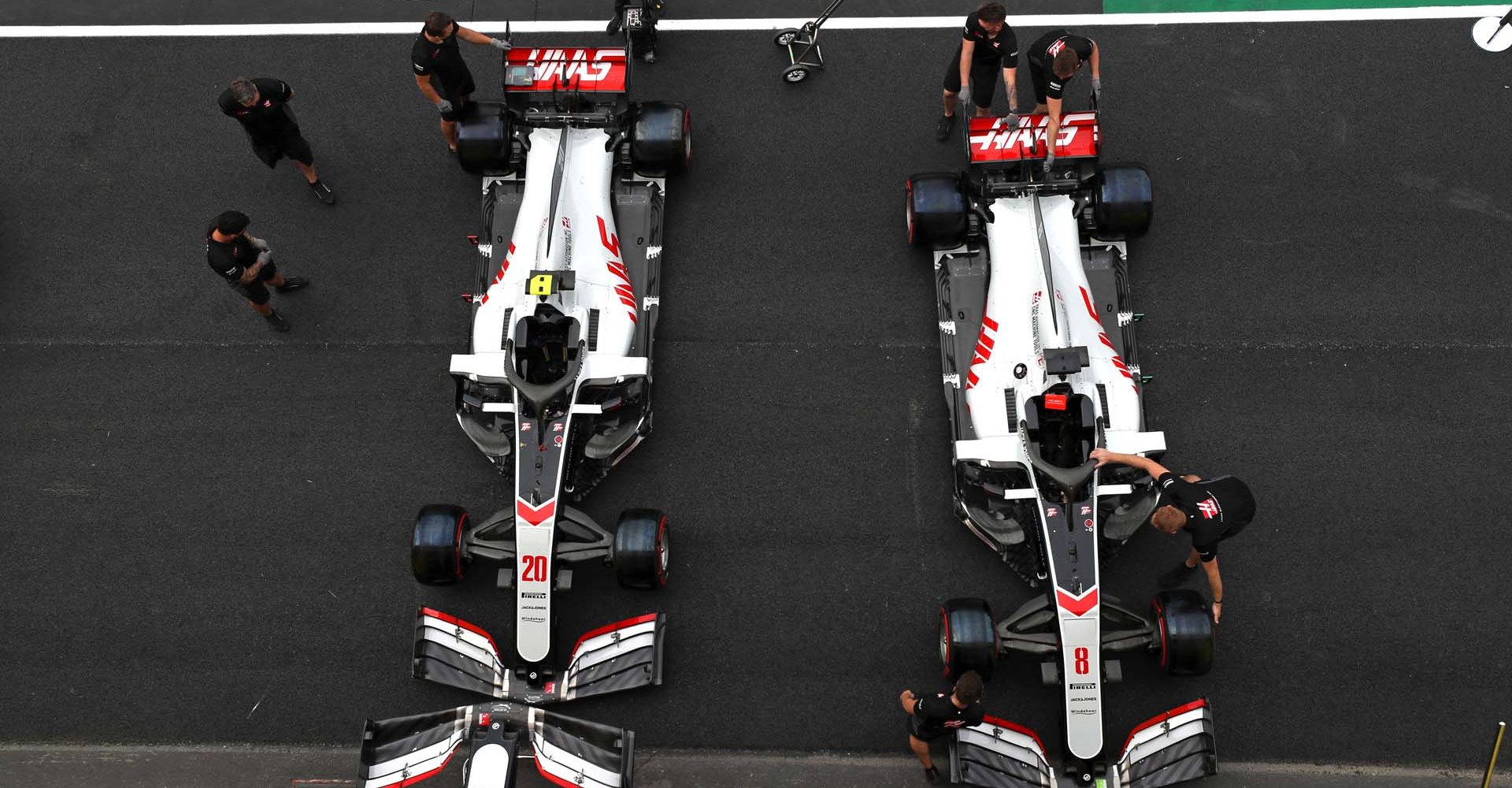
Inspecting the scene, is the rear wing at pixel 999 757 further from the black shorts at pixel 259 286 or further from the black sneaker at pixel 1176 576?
the black shorts at pixel 259 286

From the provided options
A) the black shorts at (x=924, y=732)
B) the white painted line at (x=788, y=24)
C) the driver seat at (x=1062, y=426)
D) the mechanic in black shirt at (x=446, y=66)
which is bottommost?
the black shorts at (x=924, y=732)

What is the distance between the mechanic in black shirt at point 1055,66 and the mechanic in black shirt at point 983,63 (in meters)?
0.21

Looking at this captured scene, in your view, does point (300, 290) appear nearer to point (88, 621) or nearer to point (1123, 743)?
point (88, 621)

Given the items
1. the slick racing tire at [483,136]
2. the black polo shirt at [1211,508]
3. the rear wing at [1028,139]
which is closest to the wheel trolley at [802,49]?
the rear wing at [1028,139]

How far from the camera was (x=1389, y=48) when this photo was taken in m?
9.28

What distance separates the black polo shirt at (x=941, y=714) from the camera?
6.55 meters

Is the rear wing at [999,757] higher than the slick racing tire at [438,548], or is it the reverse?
the slick racing tire at [438,548]

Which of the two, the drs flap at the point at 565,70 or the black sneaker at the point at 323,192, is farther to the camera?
the black sneaker at the point at 323,192

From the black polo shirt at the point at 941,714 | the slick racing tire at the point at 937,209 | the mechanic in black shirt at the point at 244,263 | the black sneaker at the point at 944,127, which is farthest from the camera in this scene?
the black sneaker at the point at 944,127

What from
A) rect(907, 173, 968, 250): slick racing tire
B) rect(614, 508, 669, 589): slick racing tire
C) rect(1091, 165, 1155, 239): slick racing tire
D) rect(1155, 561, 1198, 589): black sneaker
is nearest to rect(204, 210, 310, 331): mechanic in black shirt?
rect(614, 508, 669, 589): slick racing tire

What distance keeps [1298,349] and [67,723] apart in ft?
33.3

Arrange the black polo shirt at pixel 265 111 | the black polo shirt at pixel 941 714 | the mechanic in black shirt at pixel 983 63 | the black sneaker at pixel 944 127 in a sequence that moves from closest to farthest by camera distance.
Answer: the black polo shirt at pixel 941 714 → the mechanic in black shirt at pixel 983 63 → the black polo shirt at pixel 265 111 → the black sneaker at pixel 944 127

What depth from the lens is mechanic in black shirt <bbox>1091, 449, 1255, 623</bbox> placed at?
6828 mm

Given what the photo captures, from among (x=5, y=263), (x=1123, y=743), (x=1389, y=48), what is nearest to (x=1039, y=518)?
(x=1123, y=743)
